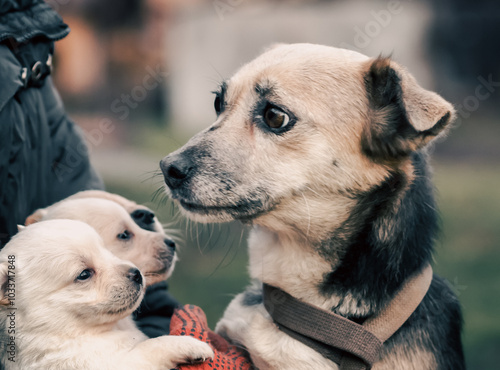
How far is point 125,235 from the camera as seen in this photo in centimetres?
275

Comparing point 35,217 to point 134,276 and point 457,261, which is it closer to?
point 134,276

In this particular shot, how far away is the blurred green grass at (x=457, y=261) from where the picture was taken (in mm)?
5906

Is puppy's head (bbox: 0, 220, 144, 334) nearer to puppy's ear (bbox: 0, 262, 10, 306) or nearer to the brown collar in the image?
puppy's ear (bbox: 0, 262, 10, 306)

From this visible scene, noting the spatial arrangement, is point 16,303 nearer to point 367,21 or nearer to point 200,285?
point 200,285

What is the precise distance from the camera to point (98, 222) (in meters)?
2.66

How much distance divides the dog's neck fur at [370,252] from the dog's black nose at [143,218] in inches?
32.9

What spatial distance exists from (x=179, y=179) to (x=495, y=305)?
540 centimetres

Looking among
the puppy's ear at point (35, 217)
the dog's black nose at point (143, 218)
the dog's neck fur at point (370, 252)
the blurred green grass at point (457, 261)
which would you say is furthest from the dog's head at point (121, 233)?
the blurred green grass at point (457, 261)

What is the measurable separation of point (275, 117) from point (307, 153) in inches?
8.1

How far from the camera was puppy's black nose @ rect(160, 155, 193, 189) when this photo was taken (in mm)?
2416

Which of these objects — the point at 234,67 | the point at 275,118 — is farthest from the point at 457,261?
the point at 234,67

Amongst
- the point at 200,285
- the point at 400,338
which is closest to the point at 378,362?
the point at 400,338

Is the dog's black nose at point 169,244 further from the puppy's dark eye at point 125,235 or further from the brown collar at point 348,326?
the brown collar at point 348,326

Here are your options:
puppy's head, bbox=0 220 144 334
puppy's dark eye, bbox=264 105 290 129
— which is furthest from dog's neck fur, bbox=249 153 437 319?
puppy's head, bbox=0 220 144 334
